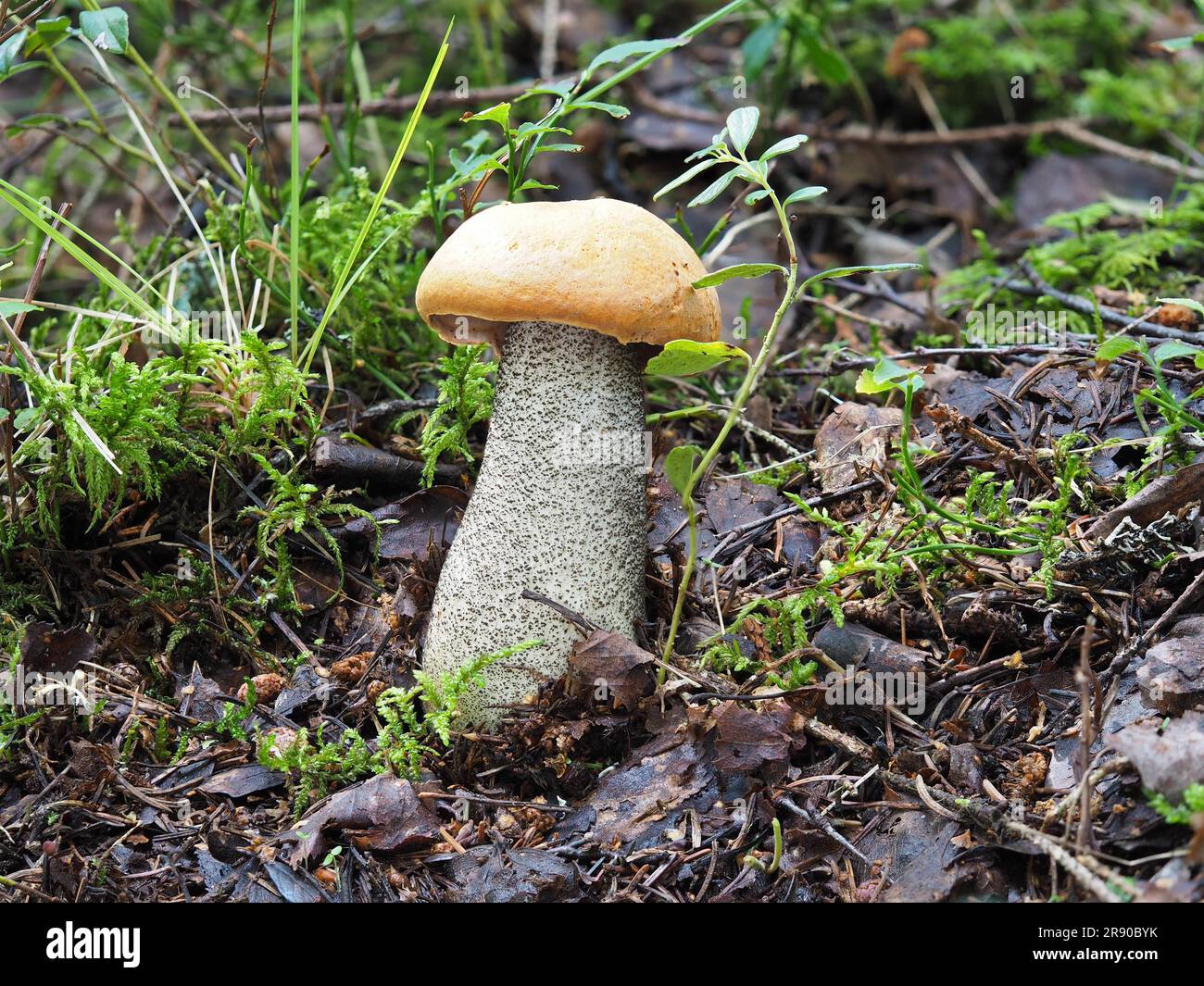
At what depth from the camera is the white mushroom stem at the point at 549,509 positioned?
2389 mm

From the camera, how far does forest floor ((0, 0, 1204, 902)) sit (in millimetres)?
2023

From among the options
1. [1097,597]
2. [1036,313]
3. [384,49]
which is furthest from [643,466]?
[384,49]

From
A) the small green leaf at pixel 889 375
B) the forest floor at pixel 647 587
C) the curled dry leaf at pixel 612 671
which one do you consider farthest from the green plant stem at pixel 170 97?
the small green leaf at pixel 889 375

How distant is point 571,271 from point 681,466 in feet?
1.61

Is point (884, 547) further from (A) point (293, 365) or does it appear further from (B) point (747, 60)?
(B) point (747, 60)

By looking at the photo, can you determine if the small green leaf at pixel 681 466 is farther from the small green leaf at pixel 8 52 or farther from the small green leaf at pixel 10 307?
the small green leaf at pixel 8 52

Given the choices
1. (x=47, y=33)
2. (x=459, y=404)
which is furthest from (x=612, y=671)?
(x=47, y=33)

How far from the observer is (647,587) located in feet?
8.73

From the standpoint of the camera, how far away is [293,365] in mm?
2721

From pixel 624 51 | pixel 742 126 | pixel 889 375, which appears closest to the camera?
pixel 889 375

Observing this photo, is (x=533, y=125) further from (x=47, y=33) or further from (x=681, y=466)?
(x=47, y=33)

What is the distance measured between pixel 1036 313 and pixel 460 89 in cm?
243

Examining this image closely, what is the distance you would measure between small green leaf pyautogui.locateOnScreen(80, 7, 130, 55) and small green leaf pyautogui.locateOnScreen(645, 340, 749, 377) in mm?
1702

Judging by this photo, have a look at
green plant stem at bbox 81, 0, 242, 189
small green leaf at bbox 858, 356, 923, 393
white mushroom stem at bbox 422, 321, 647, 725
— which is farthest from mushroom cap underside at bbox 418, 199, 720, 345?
green plant stem at bbox 81, 0, 242, 189
